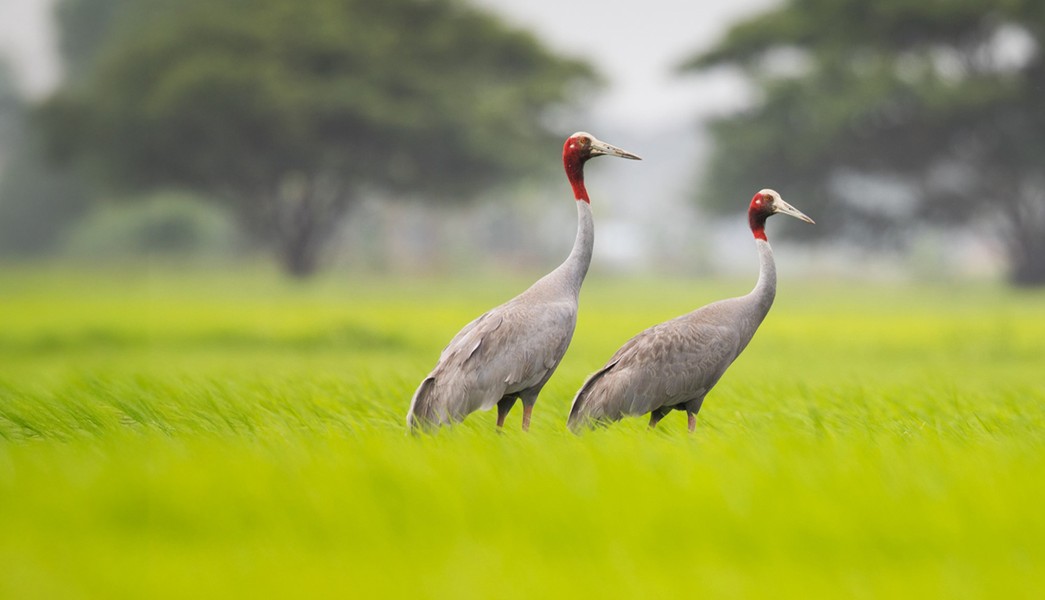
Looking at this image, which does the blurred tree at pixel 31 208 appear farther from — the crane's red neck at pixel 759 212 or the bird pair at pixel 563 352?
the bird pair at pixel 563 352

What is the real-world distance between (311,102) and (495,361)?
91.5 feet

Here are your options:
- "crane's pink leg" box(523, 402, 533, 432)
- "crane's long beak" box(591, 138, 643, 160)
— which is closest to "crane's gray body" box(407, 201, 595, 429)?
"crane's pink leg" box(523, 402, 533, 432)

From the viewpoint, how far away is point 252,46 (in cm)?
3422

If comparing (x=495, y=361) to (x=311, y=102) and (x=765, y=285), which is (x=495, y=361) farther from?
(x=311, y=102)

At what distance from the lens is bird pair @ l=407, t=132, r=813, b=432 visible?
647cm

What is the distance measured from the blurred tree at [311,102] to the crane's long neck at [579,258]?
26762mm

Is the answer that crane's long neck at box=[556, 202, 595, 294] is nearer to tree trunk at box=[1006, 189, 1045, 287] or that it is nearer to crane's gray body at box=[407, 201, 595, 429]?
crane's gray body at box=[407, 201, 595, 429]

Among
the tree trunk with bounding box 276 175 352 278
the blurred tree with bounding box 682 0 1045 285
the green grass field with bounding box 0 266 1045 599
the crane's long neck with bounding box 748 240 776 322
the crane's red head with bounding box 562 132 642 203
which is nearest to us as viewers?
the green grass field with bounding box 0 266 1045 599

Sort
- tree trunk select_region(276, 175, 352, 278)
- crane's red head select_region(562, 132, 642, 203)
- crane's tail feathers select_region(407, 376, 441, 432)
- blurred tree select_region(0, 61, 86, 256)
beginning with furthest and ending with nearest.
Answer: blurred tree select_region(0, 61, 86, 256) → tree trunk select_region(276, 175, 352, 278) → crane's red head select_region(562, 132, 642, 203) → crane's tail feathers select_region(407, 376, 441, 432)

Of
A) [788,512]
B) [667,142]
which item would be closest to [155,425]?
[788,512]

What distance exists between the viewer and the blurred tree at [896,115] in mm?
32875

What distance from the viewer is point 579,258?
6.95 metres

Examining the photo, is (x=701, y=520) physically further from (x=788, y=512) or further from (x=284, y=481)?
(x=284, y=481)

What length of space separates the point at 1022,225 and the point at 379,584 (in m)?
35.4
